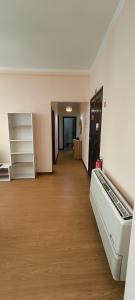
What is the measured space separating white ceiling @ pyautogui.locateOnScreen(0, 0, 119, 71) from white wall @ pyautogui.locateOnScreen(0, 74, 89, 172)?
0.47 m

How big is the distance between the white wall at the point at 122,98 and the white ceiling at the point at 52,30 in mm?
298

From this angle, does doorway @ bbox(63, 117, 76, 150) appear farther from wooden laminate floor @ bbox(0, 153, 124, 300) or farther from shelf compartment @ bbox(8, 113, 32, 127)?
wooden laminate floor @ bbox(0, 153, 124, 300)

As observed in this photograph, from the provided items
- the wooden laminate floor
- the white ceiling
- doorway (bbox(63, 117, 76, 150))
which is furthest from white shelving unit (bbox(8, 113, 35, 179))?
doorway (bbox(63, 117, 76, 150))

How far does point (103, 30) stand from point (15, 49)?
5.37 feet

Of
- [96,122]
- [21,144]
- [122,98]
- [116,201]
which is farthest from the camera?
[21,144]

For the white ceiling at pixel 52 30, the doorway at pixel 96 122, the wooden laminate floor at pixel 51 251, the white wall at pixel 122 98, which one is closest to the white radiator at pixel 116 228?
the white wall at pixel 122 98

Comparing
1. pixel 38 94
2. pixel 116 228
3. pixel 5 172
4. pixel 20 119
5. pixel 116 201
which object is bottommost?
pixel 5 172

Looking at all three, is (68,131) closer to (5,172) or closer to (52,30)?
(5,172)

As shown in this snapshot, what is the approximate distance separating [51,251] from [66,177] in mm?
2553

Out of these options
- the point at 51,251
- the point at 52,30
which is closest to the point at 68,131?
the point at 52,30

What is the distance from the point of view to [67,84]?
4125 mm

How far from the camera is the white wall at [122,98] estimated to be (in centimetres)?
150

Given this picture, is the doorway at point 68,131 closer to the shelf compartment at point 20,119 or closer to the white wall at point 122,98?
the shelf compartment at point 20,119

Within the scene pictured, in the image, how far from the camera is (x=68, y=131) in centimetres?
932
